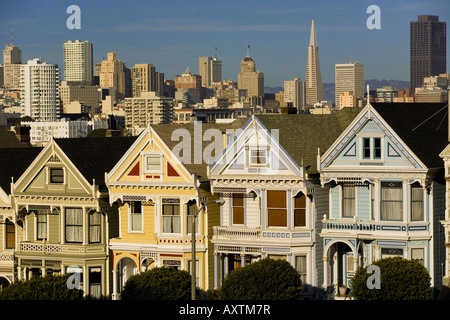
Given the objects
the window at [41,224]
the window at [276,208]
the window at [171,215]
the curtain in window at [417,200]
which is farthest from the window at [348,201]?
the window at [41,224]

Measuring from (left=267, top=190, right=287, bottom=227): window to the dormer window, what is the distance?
1.30 meters

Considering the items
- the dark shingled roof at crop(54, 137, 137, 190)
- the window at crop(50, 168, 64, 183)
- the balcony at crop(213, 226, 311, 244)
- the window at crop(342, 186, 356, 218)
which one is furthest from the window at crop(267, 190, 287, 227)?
the window at crop(50, 168, 64, 183)

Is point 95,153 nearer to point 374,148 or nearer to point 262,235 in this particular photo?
point 262,235

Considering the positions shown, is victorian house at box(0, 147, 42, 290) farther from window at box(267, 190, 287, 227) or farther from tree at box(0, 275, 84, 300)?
window at box(267, 190, 287, 227)

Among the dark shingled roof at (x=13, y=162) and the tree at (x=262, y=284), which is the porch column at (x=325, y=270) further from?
the dark shingled roof at (x=13, y=162)

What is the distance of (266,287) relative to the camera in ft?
155

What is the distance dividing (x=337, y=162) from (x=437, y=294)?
6.85m

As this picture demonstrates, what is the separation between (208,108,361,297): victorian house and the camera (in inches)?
1983

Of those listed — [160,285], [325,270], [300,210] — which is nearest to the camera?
[160,285]

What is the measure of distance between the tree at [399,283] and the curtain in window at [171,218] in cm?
949

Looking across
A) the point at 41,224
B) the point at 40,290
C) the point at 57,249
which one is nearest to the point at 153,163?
the point at 57,249

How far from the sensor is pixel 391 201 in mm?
48719
